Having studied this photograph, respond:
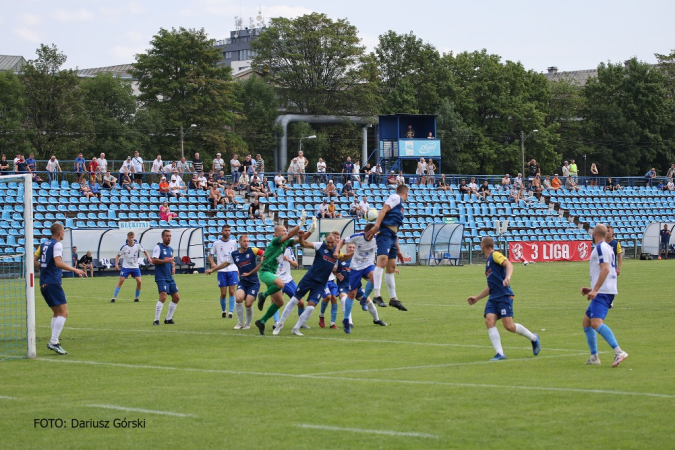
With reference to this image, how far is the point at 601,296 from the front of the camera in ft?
40.7

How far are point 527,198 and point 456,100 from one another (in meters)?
34.3

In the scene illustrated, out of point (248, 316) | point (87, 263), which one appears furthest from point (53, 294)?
point (87, 263)

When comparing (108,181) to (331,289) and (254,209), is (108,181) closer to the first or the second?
(254,209)

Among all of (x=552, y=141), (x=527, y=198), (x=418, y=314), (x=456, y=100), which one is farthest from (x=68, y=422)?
(x=552, y=141)

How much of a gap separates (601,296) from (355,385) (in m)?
3.81

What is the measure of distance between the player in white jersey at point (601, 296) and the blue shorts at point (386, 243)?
645 cm

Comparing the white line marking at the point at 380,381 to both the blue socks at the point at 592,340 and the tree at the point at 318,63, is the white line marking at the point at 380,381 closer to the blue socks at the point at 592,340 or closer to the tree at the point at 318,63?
the blue socks at the point at 592,340

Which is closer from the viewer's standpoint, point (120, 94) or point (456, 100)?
point (120, 94)

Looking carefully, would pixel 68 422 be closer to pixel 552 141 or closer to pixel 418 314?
pixel 418 314

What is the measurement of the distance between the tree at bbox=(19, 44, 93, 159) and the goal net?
30583 millimetres

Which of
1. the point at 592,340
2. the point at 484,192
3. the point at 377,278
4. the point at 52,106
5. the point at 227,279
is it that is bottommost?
the point at 592,340

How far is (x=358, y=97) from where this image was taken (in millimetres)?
83500

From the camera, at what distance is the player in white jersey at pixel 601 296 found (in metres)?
12.3

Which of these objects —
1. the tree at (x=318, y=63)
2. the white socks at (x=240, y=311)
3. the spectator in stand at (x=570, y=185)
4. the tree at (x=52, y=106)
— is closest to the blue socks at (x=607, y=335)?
the white socks at (x=240, y=311)
